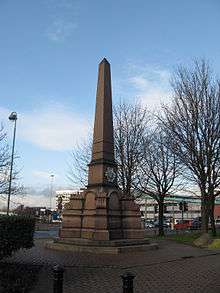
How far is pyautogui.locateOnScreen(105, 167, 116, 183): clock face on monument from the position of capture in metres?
18.7

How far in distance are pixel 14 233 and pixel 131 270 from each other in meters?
3.51

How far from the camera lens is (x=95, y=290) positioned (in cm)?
840

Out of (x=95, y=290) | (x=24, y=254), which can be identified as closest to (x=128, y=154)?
(x=24, y=254)

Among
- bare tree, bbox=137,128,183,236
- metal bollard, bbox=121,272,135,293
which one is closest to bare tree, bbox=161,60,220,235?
bare tree, bbox=137,128,183,236

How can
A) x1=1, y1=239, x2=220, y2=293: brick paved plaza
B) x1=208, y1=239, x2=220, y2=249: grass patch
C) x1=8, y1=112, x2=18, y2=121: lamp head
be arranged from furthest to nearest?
x1=8, y1=112, x2=18, y2=121: lamp head → x1=208, y1=239, x2=220, y2=249: grass patch → x1=1, y1=239, x2=220, y2=293: brick paved plaza

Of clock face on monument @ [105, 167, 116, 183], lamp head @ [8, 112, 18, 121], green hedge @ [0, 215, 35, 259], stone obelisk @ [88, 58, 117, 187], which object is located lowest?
green hedge @ [0, 215, 35, 259]

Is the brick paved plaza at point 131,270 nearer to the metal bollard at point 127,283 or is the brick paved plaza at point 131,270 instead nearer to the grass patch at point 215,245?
the metal bollard at point 127,283

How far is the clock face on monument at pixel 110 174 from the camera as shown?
18.7 meters

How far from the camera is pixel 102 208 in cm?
1730

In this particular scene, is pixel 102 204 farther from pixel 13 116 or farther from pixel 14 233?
pixel 13 116

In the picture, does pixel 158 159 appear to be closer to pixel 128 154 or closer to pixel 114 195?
pixel 128 154

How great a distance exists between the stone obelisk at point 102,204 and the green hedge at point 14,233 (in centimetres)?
556

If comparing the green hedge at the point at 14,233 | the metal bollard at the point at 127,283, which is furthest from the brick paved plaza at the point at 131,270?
the metal bollard at the point at 127,283

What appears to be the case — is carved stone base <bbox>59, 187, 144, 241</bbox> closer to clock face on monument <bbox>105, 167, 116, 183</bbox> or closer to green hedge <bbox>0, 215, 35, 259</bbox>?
clock face on monument <bbox>105, 167, 116, 183</bbox>
